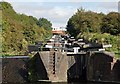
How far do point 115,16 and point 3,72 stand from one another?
2927 cm

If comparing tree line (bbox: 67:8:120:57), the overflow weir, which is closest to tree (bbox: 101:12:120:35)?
tree line (bbox: 67:8:120:57)

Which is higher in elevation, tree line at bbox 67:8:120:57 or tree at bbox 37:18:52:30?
tree at bbox 37:18:52:30

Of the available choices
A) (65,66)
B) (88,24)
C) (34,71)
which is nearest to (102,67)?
(65,66)

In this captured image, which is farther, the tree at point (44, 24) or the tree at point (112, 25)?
the tree at point (44, 24)

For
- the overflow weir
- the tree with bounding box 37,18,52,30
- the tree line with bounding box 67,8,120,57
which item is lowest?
the overflow weir

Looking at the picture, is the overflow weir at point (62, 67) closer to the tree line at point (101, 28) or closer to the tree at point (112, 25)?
the tree line at point (101, 28)

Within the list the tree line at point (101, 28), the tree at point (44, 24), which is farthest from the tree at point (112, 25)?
the tree at point (44, 24)

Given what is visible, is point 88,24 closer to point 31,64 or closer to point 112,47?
point 112,47

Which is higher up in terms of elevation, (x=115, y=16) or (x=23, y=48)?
(x=115, y=16)

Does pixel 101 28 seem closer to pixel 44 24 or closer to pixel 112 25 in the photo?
pixel 112 25

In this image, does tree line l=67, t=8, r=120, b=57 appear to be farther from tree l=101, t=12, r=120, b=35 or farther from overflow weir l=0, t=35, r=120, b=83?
overflow weir l=0, t=35, r=120, b=83

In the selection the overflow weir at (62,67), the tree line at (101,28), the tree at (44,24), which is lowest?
the overflow weir at (62,67)

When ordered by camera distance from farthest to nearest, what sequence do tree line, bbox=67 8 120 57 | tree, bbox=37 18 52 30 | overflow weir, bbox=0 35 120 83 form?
tree, bbox=37 18 52 30 → tree line, bbox=67 8 120 57 → overflow weir, bbox=0 35 120 83

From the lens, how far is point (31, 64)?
38438mm
